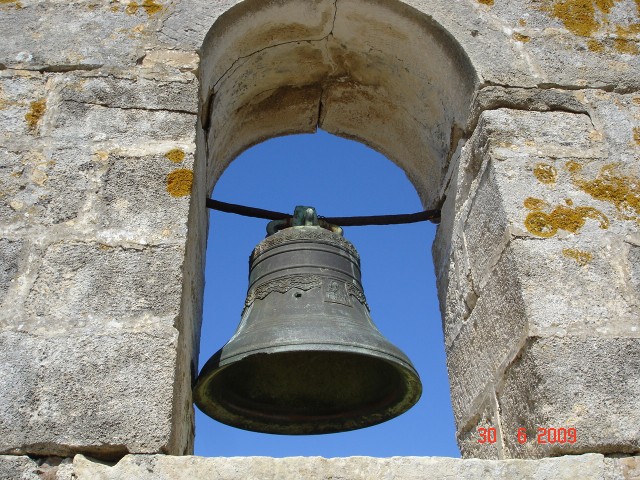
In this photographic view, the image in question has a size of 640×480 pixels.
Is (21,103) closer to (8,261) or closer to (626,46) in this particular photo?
(8,261)

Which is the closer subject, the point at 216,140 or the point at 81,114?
the point at 81,114

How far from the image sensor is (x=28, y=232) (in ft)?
6.86

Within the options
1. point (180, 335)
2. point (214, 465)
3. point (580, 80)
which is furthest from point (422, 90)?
point (214, 465)

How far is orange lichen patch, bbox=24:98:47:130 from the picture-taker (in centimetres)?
233

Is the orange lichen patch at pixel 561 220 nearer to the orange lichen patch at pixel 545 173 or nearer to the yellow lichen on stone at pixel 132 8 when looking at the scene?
the orange lichen patch at pixel 545 173

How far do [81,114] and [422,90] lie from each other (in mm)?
1249

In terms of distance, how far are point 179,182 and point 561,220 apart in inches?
43.1

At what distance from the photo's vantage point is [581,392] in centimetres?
188

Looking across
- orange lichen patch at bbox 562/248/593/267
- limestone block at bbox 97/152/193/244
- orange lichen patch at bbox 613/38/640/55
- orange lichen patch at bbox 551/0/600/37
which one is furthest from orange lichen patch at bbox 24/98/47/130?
orange lichen patch at bbox 613/38/640/55

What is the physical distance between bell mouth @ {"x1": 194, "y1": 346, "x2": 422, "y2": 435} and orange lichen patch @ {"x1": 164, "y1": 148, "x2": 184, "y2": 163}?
651mm

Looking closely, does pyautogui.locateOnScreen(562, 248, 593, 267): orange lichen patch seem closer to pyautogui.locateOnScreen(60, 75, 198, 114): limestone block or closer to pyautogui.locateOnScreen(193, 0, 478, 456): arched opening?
pyautogui.locateOnScreen(193, 0, 478, 456): arched opening

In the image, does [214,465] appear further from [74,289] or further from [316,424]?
[316,424]

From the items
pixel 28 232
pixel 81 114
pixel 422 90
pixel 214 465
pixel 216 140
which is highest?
pixel 422 90

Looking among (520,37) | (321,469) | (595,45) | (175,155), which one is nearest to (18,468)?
(321,469)
